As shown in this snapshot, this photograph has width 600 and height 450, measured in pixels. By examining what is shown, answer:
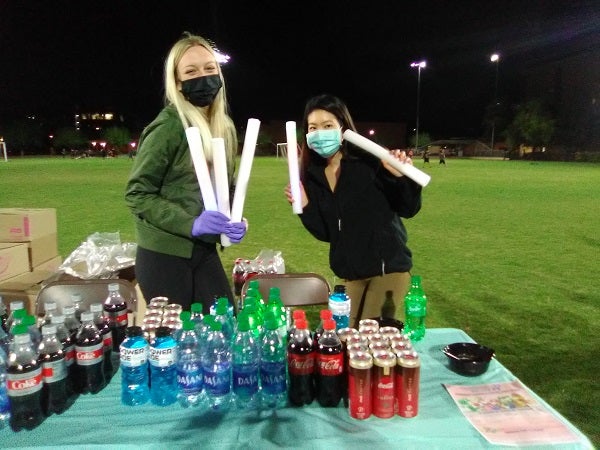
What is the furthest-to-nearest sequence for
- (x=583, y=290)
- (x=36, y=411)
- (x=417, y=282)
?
(x=583, y=290)
(x=417, y=282)
(x=36, y=411)

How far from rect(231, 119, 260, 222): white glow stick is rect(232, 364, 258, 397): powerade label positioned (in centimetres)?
72

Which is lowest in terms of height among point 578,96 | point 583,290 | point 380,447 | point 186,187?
point 583,290

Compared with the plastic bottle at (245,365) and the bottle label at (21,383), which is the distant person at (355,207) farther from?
the bottle label at (21,383)

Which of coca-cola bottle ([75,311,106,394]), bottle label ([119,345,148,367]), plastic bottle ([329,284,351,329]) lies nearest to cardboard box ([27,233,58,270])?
coca-cola bottle ([75,311,106,394])

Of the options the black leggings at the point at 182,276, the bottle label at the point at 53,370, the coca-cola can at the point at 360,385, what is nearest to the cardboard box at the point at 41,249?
the black leggings at the point at 182,276

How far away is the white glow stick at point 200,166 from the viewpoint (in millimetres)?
1946

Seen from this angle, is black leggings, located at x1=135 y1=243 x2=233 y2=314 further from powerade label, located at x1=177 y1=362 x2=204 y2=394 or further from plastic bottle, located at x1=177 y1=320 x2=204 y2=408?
powerade label, located at x1=177 y1=362 x2=204 y2=394

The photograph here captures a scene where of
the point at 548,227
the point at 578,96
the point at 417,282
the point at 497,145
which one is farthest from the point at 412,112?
the point at 417,282

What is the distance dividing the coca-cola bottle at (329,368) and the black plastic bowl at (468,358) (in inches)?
24.7

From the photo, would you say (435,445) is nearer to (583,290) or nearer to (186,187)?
(186,187)

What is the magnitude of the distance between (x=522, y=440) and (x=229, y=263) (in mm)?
5691

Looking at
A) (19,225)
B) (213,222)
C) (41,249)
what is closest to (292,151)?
(213,222)

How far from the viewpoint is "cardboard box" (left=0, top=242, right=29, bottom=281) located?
14.5ft

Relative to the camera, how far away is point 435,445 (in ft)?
5.22
